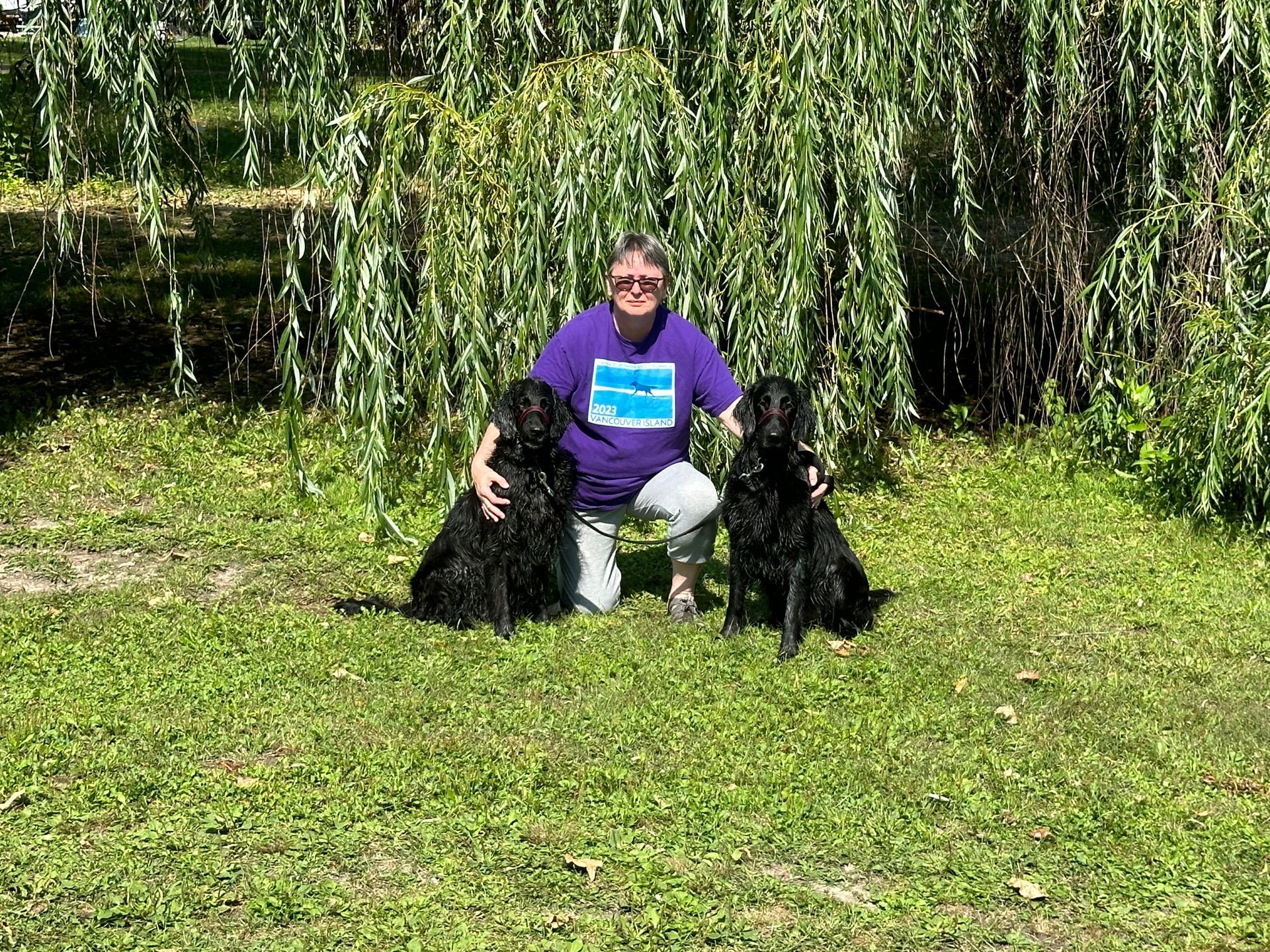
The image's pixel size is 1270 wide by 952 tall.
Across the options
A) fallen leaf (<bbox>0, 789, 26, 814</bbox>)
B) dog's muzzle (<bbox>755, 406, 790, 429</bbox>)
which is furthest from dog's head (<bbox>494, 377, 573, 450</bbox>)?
fallen leaf (<bbox>0, 789, 26, 814</bbox>)

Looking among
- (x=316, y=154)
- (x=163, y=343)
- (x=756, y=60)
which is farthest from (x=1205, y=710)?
(x=163, y=343)

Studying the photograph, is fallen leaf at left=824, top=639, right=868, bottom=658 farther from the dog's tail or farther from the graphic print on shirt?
the dog's tail

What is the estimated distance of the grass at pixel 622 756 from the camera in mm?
3811

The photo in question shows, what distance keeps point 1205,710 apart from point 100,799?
3846mm

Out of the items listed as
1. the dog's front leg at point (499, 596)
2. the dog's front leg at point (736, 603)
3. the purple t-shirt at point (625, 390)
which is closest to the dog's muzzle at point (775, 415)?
the purple t-shirt at point (625, 390)

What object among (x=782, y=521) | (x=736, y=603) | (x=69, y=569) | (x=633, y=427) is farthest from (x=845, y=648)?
(x=69, y=569)

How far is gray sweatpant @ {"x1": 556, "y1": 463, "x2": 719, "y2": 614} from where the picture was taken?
591 centimetres

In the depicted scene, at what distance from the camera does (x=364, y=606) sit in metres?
6.03

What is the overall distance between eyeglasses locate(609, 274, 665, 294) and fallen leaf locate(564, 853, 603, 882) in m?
2.40

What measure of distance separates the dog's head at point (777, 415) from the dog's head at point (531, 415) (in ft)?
2.46

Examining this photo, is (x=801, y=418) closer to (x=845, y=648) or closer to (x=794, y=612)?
(x=794, y=612)

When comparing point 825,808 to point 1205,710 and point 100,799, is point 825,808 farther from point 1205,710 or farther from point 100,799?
point 100,799

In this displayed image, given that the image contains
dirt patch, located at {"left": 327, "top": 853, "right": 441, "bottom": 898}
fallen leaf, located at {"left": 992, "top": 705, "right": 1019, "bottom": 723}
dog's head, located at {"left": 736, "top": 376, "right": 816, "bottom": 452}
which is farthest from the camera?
dog's head, located at {"left": 736, "top": 376, "right": 816, "bottom": 452}

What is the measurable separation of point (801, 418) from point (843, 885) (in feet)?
6.74
